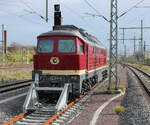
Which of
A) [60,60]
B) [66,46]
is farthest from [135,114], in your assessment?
[66,46]

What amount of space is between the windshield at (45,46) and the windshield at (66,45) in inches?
14.3

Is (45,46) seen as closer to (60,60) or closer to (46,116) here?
(60,60)

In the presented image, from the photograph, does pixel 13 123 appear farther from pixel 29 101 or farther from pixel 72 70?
pixel 72 70

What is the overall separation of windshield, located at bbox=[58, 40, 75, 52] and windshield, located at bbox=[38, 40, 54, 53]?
0.36 meters

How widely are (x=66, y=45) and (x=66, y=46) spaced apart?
0.04 m

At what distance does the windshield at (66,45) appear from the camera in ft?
47.4

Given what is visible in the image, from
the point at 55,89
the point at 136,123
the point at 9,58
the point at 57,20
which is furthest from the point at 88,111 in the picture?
the point at 9,58

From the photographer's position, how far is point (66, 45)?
571 inches

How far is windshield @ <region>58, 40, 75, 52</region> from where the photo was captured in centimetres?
1444

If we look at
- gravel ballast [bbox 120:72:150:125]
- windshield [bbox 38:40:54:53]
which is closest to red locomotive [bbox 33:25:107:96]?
windshield [bbox 38:40:54:53]

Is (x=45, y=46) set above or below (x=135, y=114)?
above

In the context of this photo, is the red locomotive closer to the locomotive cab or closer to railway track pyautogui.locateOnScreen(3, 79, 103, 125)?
the locomotive cab

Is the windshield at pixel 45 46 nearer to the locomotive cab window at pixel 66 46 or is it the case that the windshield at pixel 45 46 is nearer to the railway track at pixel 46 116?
the locomotive cab window at pixel 66 46

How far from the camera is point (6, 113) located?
12000 millimetres
